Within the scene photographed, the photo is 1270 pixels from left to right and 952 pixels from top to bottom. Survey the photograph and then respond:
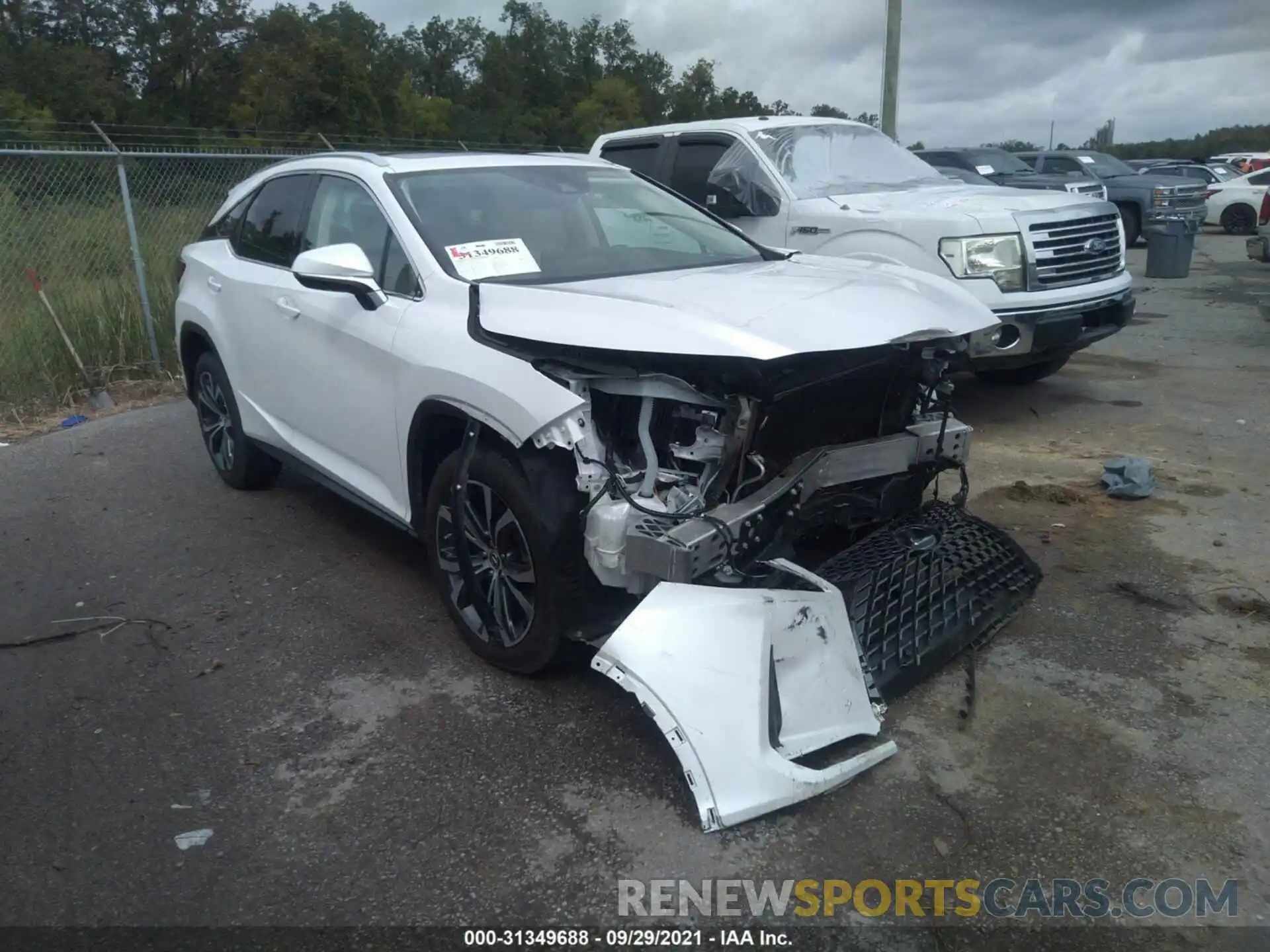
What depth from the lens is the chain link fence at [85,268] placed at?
8.88 metres

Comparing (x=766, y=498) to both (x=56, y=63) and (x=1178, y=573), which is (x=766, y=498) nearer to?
(x=1178, y=573)

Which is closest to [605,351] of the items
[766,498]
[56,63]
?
[766,498]

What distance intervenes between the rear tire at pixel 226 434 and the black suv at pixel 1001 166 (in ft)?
40.1

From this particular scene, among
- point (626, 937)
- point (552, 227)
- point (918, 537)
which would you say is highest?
point (552, 227)

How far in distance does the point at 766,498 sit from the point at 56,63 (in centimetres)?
3237

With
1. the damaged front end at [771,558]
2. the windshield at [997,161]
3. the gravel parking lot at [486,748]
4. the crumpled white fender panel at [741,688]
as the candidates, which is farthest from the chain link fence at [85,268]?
the windshield at [997,161]

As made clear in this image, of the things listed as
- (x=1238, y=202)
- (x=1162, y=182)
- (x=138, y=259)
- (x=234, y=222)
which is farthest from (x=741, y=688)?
(x=1238, y=202)

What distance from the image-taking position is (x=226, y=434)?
6.15 metres

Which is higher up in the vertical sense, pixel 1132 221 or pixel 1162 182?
pixel 1162 182

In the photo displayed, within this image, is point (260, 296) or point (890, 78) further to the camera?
point (890, 78)

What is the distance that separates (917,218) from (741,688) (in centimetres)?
469

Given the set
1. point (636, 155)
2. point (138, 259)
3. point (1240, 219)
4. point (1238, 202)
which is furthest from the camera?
point (1240, 219)

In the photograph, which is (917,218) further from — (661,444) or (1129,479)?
(661,444)

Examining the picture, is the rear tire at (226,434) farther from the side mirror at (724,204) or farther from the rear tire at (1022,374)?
the rear tire at (1022,374)
